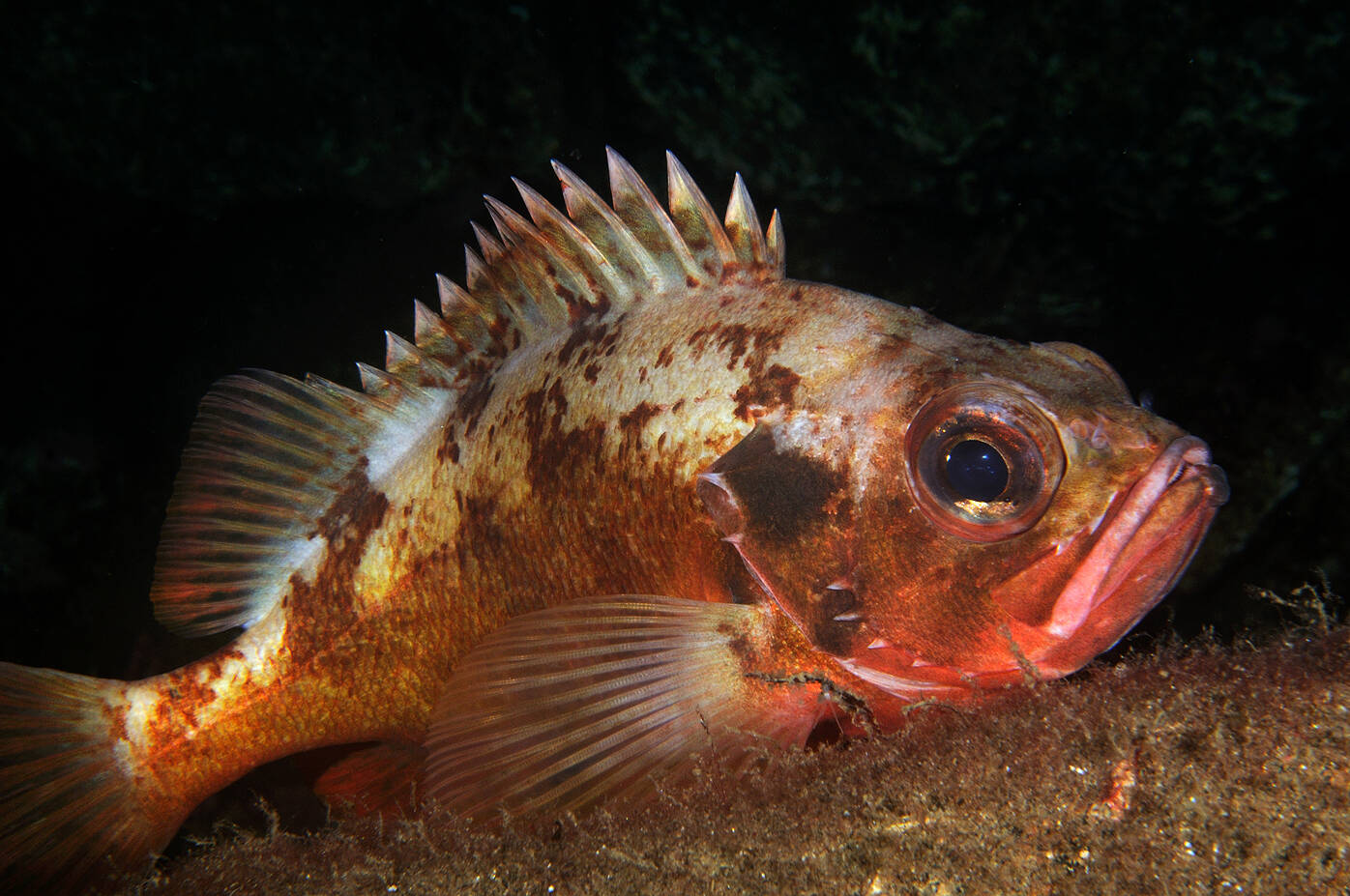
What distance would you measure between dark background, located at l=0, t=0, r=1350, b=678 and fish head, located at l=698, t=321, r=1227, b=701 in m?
1.86

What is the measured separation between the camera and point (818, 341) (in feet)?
7.77

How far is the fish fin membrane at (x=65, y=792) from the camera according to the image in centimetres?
258

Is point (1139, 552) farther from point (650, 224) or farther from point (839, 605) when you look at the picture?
point (650, 224)

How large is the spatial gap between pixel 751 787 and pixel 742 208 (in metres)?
2.04

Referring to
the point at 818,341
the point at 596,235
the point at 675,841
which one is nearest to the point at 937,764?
the point at 675,841

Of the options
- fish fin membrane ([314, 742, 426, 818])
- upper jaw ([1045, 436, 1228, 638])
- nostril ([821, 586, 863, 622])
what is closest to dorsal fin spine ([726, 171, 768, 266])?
nostril ([821, 586, 863, 622])

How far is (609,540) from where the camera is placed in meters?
2.52

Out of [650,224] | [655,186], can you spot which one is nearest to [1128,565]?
[650,224]

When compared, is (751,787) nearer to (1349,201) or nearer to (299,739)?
(299,739)

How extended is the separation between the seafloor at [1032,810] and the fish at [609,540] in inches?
8.1

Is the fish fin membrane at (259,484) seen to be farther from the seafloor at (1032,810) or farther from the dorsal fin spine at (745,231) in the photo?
the dorsal fin spine at (745,231)

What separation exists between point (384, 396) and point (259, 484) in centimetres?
65

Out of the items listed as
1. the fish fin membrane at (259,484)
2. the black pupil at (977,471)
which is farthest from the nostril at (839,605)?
the fish fin membrane at (259,484)

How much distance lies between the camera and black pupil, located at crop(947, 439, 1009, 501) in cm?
190
